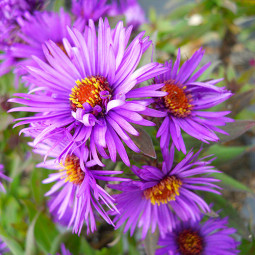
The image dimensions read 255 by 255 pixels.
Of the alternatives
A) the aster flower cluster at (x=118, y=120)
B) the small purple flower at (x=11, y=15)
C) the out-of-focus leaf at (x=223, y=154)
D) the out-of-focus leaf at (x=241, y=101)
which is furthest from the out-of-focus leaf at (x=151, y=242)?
the small purple flower at (x=11, y=15)

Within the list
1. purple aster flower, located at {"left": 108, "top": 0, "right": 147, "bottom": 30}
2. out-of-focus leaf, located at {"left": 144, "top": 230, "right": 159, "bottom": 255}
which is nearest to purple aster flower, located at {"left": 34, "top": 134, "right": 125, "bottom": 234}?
out-of-focus leaf, located at {"left": 144, "top": 230, "right": 159, "bottom": 255}

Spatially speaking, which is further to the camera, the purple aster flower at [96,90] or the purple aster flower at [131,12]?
the purple aster flower at [131,12]

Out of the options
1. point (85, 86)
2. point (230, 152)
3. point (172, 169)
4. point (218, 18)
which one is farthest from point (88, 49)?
point (218, 18)

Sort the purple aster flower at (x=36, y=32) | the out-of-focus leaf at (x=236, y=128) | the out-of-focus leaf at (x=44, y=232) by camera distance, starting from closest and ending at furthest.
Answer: the out-of-focus leaf at (x=236, y=128)
the purple aster flower at (x=36, y=32)
the out-of-focus leaf at (x=44, y=232)

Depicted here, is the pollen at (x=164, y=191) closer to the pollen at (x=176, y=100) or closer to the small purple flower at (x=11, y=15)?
the pollen at (x=176, y=100)

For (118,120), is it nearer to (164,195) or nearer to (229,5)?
(164,195)

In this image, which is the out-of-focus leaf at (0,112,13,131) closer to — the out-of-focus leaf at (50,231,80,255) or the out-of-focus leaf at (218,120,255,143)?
the out-of-focus leaf at (50,231,80,255)

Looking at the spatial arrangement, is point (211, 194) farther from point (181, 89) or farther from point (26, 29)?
point (26, 29)
